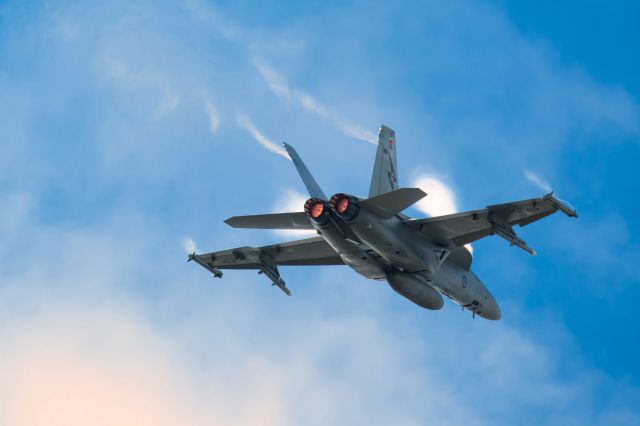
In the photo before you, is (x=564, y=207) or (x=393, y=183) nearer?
(x=564, y=207)

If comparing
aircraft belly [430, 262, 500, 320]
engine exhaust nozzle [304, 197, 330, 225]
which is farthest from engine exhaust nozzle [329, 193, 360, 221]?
aircraft belly [430, 262, 500, 320]

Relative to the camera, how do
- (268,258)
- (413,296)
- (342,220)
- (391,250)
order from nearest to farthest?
(342,220) → (391,250) → (413,296) → (268,258)

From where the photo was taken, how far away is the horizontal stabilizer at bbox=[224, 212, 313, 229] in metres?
28.8

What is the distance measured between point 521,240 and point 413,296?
4.70 m

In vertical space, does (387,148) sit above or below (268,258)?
above

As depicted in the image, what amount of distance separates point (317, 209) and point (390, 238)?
2.93m

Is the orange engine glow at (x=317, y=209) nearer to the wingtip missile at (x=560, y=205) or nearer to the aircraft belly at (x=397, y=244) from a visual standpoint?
the aircraft belly at (x=397, y=244)

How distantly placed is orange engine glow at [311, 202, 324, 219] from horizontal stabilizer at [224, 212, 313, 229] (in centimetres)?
67

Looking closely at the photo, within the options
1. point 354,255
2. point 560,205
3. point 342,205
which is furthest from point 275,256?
point 560,205

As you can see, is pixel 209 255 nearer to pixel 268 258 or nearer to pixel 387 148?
pixel 268 258

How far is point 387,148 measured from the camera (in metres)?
33.7

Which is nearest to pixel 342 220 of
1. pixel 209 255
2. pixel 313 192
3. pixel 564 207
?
pixel 313 192

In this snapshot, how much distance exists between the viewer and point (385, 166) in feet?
109

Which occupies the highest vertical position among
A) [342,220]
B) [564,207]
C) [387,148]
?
[387,148]
